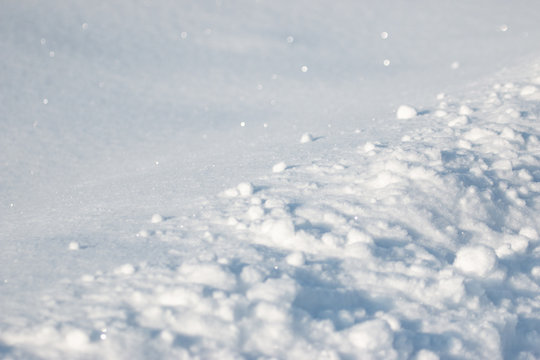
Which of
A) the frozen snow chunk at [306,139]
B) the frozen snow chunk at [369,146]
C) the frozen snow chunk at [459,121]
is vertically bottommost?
the frozen snow chunk at [306,139]

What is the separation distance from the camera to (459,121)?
2582 mm

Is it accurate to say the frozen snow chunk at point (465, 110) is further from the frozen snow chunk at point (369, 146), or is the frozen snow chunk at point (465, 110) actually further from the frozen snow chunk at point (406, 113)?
the frozen snow chunk at point (369, 146)

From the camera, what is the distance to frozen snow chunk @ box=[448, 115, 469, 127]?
2561mm

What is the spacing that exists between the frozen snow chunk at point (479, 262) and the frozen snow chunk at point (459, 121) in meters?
1.25

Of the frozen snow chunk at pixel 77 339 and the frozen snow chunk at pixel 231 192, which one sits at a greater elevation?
the frozen snow chunk at pixel 77 339

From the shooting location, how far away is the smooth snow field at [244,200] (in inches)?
48.6

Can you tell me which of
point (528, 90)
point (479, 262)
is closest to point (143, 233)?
point (479, 262)

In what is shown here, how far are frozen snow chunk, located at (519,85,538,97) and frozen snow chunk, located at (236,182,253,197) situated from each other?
6.76ft

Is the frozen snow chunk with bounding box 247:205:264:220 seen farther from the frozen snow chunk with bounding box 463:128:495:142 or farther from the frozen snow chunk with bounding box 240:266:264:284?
the frozen snow chunk with bounding box 463:128:495:142

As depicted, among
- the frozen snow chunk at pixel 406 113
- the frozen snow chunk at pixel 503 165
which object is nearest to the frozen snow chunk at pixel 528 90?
the frozen snow chunk at pixel 406 113

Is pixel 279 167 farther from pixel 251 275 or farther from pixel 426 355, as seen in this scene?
pixel 426 355

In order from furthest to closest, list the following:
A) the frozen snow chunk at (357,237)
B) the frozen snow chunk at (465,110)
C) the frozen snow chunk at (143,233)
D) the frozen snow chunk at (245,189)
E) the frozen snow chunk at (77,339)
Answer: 1. the frozen snow chunk at (465,110)
2. the frozen snow chunk at (245,189)
3. the frozen snow chunk at (143,233)
4. the frozen snow chunk at (357,237)
5. the frozen snow chunk at (77,339)

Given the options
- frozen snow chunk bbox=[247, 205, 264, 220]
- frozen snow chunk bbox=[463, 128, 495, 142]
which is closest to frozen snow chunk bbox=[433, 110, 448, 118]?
frozen snow chunk bbox=[463, 128, 495, 142]

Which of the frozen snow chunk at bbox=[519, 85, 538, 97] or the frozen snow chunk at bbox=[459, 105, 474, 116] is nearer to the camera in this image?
the frozen snow chunk at bbox=[459, 105, 474, 116]
